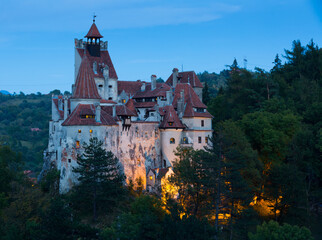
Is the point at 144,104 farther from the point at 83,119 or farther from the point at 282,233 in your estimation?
the point at 282,233

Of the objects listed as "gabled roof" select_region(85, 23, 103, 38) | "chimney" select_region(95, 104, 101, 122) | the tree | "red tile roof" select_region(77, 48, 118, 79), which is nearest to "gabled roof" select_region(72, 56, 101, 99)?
"chimney" select_region(95, 104, 101, 122)

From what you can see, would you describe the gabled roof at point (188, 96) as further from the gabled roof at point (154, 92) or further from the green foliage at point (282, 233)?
the green foliage at point (282, 233)

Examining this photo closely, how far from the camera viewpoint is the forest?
172 ft

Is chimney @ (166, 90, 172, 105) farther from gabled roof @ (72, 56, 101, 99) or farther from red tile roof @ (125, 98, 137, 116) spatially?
gabled roof @ (72, 56, 101, 99)

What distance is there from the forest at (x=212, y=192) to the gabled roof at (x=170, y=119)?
256 inches

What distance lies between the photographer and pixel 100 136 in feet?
221

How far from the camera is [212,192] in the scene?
2447 inches

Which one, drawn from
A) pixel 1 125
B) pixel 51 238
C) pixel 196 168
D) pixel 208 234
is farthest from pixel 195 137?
pixel 1 125

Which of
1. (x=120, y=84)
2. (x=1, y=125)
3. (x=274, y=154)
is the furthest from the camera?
(x=1, y=125)

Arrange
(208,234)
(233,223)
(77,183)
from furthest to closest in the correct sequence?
(77,183)
(233,223)
(208,234)

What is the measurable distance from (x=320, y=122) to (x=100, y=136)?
121 ft

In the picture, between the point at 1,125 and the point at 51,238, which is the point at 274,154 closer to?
the point at 51,238

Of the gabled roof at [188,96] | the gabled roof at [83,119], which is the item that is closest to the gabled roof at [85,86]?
the gabled roof at [83,119]

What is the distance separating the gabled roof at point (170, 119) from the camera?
74875 mm
